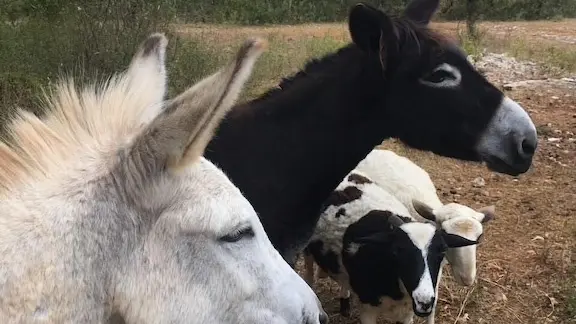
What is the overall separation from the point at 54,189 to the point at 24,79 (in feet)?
16.6

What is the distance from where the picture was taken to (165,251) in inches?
60.3

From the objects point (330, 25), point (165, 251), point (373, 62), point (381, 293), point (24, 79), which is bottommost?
point (330, 25)

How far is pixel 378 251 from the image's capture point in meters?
4.14

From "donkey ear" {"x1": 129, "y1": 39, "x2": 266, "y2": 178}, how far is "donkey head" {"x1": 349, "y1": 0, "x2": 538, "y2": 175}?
2013 millimetres

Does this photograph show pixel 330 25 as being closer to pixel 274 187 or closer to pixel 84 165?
pixel 274 187

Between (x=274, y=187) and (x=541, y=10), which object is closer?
(x=274, y=187)

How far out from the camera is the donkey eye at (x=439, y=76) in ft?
11.3

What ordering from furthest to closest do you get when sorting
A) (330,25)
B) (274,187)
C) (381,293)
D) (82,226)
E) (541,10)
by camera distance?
(541,10)
(330,25)
(381,293)
(274,187)
(82,226)

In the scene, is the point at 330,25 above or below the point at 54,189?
below

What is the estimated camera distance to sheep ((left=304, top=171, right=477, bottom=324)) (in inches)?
151

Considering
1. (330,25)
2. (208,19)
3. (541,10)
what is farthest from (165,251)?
(541,10)

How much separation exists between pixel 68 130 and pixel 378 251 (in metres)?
2.85

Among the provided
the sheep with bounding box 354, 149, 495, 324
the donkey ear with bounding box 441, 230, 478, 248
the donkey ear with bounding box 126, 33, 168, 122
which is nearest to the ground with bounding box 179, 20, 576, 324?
the sheep with bounding box 354, 149, 495, 324

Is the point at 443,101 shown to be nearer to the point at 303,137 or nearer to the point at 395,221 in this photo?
the point at 303,137
